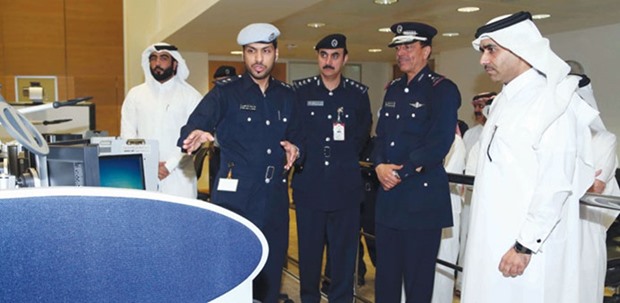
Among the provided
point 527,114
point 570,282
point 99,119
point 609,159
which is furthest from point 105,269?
point 99,119

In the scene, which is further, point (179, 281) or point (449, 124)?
point (449, 124)

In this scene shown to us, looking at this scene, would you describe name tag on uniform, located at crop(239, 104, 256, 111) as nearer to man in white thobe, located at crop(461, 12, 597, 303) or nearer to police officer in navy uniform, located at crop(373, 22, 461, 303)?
police officer in navy uniform, located at crop(373, 22, 461, 303)

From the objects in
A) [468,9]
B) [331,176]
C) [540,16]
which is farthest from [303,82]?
[540,16]

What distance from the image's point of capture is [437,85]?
2322 millimetres

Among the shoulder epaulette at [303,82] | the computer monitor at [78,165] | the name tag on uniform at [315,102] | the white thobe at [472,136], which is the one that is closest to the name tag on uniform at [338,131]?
the name tag on uniform at [315,102]

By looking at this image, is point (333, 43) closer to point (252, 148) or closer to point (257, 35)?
point (257, 35)

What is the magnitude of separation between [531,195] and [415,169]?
0.66m

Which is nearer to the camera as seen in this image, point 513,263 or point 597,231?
point 513,263

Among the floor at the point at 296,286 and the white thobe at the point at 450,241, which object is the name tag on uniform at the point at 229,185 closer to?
the floor at the point at 296,286

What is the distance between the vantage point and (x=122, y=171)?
1.93m

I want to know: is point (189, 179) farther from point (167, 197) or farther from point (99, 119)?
point (99, 119)

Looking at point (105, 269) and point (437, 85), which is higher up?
point (437, 85)

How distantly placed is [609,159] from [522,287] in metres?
1.26

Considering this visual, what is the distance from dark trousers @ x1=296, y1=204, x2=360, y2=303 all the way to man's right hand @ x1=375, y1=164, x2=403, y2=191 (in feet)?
1.26
